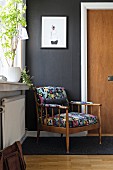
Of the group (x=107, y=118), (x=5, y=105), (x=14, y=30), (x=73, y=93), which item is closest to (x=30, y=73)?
(x=73, y=93)

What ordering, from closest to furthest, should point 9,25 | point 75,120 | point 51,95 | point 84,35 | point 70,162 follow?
point 70,162
point 9,25
point 75,120
point 51,95
point 84,35

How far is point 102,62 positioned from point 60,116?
1.31 meters

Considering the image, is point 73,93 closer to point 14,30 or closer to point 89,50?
point 89,50

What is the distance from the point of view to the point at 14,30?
3.23m

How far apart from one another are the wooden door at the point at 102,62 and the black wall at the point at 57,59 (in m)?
0.20

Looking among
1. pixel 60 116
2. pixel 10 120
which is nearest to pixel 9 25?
pixel 10 120

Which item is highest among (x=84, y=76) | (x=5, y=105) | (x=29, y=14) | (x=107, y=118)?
(x=29, y=14)

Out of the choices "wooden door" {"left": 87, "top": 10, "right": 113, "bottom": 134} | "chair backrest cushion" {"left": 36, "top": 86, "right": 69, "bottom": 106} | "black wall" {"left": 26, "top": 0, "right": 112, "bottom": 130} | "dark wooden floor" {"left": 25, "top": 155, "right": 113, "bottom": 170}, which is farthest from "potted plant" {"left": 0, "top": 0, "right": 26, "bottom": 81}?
"wooden door" {"left": 87, "top": 10, "right": 113, "bottom": 134}

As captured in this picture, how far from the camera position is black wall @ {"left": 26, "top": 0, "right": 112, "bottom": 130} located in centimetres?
427

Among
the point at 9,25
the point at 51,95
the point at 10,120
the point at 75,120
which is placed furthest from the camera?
the point at 51,95

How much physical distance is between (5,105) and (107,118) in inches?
87.5

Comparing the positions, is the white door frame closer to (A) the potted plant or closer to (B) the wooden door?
(B) the wooden door

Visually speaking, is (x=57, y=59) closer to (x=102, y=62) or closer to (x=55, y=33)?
(x=55, y=33)

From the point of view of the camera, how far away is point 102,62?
14.1 ft
